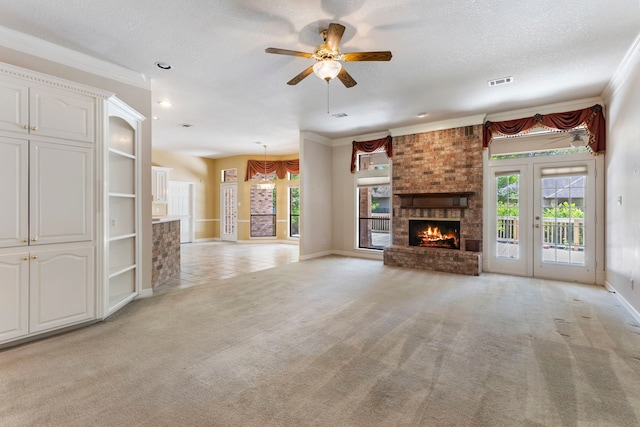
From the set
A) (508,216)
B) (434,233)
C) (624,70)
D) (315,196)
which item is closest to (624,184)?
(624,70)

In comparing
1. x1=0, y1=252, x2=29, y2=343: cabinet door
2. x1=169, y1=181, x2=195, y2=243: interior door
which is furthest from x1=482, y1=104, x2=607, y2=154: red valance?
x1=169, y1=181, x2=195, y2=243: interior door

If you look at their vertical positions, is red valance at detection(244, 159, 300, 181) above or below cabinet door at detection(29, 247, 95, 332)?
above

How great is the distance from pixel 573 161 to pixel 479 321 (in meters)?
3.73

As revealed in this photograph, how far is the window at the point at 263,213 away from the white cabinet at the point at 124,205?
22.3 ft

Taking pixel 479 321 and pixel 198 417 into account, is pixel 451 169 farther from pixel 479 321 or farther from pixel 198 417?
Answer: pixel 198 417

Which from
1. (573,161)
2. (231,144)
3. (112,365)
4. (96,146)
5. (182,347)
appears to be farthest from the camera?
(231,144)

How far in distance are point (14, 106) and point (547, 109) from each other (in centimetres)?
720

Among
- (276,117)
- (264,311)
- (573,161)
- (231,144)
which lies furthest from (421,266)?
(231,144)

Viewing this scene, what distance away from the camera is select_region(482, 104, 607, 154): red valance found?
480cm

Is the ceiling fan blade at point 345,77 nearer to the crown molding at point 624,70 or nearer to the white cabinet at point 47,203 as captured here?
the white cabinet at point 47,203

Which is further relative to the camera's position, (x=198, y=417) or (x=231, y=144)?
(x=231, y=144)

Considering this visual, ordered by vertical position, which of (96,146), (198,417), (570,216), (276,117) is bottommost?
(198,417)

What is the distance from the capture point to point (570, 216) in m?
5.16

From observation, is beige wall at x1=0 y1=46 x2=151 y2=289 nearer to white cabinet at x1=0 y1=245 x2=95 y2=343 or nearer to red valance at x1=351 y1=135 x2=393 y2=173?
white cabinet at x1=0 y1=245 x2=95 y2=343
